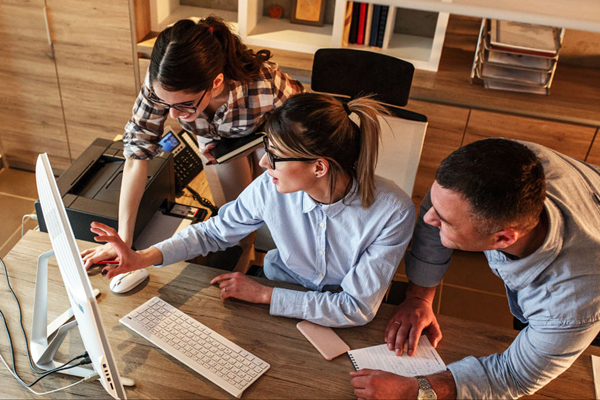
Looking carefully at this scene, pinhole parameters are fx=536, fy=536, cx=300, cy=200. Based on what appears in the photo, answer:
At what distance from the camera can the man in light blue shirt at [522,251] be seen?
47.4 inches

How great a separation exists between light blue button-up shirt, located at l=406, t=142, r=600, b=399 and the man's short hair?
0.10 meters

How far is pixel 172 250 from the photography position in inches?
63.2

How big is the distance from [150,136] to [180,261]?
48cm

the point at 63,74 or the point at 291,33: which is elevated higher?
the point at 291,33

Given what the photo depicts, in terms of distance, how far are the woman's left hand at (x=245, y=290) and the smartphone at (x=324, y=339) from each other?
0.42 feet

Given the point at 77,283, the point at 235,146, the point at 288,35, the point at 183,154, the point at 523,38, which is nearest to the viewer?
the point at 77,283

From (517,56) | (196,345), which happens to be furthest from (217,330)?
(517,56)

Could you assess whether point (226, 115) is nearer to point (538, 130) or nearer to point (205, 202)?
point (205, 202)

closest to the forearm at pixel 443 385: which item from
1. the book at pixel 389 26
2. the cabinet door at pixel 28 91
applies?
the book at pixel 389 26

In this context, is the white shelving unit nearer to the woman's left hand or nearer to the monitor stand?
the woman's left hand

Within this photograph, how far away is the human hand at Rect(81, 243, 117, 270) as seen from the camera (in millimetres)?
1571

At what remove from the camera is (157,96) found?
5.57 ft

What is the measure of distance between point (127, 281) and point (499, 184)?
1.03 m

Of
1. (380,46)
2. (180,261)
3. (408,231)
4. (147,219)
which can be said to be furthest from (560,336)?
(380,46)
